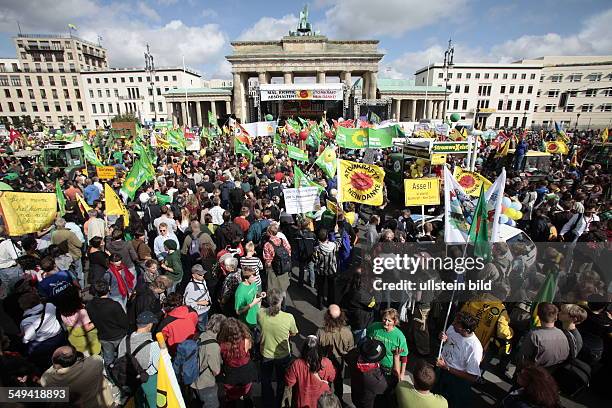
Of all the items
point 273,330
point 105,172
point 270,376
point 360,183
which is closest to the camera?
point 273,330

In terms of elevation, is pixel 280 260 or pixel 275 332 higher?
pixel 280 260

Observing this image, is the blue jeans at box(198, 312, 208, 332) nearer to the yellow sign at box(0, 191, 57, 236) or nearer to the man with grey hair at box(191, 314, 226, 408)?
the man with grey hair at box(191, 314, 226, 408)

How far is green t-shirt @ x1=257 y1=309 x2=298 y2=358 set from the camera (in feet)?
11.9

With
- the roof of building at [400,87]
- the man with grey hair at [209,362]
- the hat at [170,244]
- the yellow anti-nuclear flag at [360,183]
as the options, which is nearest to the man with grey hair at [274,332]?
the man with grey hair at [209,362]

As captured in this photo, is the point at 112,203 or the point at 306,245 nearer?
the point at 306,245

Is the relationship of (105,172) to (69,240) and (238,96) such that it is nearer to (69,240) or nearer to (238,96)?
(69,240)

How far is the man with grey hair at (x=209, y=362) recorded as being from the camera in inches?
129

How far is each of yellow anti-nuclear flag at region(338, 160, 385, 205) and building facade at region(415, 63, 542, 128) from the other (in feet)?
257

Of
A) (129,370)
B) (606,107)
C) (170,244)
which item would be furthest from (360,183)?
(606,107)

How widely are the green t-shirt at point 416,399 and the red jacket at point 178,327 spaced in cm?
232

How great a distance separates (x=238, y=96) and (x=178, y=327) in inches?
2323

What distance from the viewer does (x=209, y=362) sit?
328cm

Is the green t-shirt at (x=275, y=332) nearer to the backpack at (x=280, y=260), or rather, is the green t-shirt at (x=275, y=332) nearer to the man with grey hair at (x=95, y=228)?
the backpack at (x=280, y=260)

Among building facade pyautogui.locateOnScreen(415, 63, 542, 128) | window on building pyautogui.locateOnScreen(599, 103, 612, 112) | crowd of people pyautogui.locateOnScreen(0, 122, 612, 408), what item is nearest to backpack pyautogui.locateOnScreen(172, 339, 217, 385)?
crowd of people pyautogui.locateOnScreen(0, 122, 612, 408)
